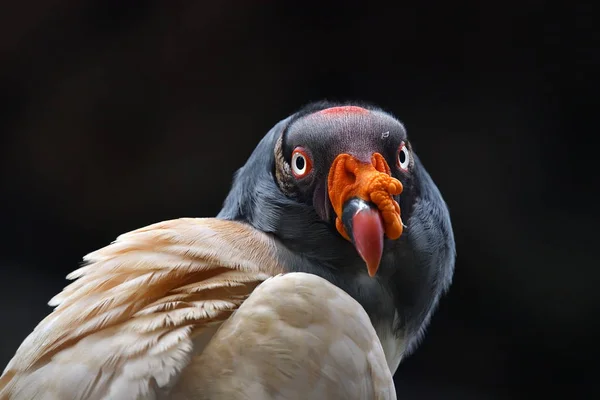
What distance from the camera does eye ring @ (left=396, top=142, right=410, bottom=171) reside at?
2188mm

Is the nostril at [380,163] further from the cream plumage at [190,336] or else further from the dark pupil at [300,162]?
the cream plumage at [190,336]

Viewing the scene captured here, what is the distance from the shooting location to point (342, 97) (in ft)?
14.1

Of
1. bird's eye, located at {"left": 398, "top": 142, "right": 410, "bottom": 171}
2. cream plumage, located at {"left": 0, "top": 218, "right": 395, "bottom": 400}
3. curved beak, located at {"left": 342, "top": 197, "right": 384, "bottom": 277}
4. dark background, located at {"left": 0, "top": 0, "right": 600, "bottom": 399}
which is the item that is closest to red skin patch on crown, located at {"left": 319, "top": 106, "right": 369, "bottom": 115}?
bird's eye, located at {"left": 398, "top": 142, "right": 410, "bottom": 171}

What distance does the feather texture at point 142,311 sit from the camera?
167 centimetres

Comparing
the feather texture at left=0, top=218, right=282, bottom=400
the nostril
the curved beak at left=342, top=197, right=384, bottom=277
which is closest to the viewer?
the feather texture at left=0, top=218, right=282, bottom=400

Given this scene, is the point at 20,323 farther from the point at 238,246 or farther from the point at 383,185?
the point at 383,185

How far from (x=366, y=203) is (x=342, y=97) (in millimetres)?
2410

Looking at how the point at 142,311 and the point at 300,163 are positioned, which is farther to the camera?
the point at 300,163

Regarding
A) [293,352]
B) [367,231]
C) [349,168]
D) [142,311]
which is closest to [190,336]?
[142,311]

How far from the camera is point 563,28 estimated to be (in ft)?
13.5

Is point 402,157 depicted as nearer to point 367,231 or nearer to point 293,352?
point 367,231

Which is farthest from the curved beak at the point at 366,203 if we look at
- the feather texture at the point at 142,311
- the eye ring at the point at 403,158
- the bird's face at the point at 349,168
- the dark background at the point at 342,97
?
the dark background at the point at 342,97

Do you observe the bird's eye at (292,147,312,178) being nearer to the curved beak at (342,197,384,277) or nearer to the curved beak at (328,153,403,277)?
the curved beak at (328,153,403,277)

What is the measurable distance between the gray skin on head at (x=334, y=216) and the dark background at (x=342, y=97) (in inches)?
77.8
